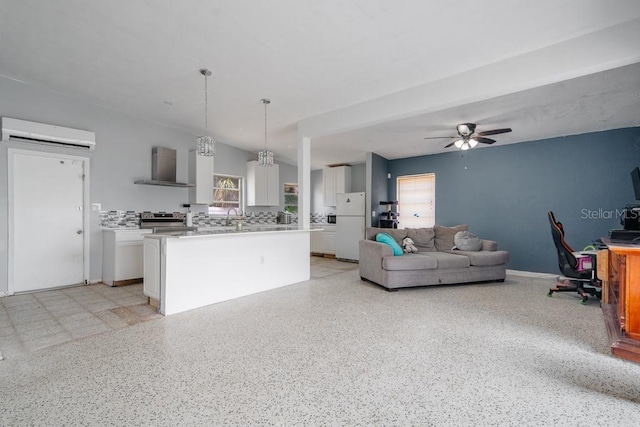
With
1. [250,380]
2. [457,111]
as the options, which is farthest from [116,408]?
[457,111]

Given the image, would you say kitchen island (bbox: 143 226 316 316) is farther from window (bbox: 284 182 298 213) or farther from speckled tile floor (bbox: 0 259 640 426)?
window (bbox: 284 182 298 213)

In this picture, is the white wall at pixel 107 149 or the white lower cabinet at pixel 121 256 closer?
the white wall at pixel 107 149

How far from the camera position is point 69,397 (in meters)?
1.79

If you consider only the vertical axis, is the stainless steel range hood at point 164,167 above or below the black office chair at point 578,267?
above

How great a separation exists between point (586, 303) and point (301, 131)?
4.71m

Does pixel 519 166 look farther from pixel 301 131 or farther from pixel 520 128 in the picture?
pixel 301 131

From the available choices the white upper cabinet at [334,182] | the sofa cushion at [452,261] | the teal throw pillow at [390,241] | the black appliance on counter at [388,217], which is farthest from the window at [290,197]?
the sofa cushion at [452,261]

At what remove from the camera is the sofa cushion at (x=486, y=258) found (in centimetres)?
471

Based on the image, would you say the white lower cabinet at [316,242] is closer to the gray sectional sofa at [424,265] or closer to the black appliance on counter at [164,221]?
the gray sectional sofa at [424,265]

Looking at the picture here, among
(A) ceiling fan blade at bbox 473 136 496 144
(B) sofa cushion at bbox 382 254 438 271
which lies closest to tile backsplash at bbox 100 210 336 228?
(B) sofa cushion at bbox 382 254 438 271

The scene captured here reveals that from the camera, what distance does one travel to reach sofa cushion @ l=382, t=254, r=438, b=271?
Result: 4320 mm

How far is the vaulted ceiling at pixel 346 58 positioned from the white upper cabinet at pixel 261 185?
2135 mm

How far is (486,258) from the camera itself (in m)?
4.74

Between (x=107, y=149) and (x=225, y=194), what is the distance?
244cm
